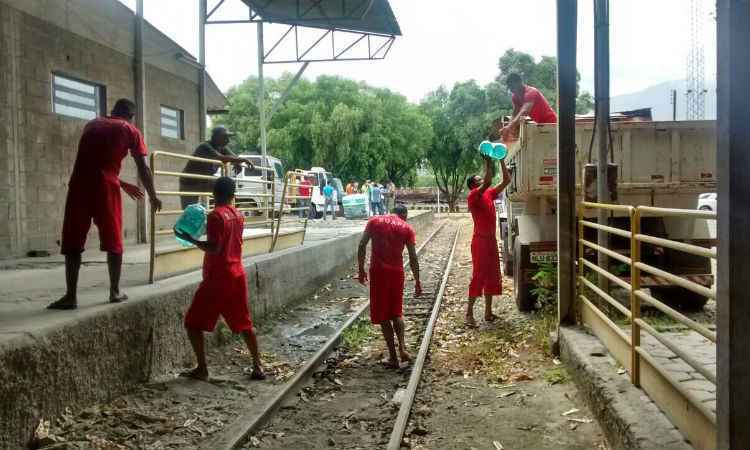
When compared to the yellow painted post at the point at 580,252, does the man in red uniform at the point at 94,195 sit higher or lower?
higher

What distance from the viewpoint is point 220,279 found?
5.84m

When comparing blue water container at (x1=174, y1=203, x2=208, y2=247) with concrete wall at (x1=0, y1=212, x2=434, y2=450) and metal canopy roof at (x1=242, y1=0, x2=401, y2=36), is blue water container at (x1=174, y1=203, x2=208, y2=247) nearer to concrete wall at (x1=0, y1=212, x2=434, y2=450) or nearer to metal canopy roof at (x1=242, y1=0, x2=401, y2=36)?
concrete wall at (x1=0, y1=212, x2=434, y2=450)

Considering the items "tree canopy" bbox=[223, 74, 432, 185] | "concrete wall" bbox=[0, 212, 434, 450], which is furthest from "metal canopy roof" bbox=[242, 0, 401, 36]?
"tree canopy" bbox=[223, 74, 432, 185]

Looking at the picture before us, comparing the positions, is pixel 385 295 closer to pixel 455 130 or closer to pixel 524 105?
pixel 524 105

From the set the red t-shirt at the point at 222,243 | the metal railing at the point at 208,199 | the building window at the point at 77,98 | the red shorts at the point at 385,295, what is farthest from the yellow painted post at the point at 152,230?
the building window at the point at 77,98

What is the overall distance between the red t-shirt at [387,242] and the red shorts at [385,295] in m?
0.07

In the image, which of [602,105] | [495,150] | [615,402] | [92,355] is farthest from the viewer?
[495,150]

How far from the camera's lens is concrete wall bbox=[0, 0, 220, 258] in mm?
10188

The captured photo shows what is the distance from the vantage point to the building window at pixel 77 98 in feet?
37.7

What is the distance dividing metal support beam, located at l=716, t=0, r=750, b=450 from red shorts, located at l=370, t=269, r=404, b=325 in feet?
13.9

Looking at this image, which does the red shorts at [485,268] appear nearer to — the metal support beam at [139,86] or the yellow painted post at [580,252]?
the yellow painted post at [580,252]

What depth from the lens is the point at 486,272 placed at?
8.69 metres

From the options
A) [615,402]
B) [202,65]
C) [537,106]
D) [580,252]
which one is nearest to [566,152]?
[580,252]

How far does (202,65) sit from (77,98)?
5.24m
